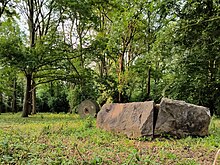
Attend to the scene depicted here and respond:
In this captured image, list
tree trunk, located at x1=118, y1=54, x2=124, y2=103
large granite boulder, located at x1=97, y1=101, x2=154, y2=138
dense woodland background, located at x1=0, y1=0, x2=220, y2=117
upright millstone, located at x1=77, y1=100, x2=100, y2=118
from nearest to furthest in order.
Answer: large granite boulder, located at x1=97, y1=101, x2=154, y2=138 < dense woodland background, located at x1=0, y1=0, x2=220, y2=117 < upright millstone, located at x1=77, y1=100, x2=100, y2=118 < tree trunk, located at x1=118, y1=54, x2=124, y2=103

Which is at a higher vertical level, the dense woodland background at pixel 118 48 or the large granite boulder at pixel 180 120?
the dense woodland background at pixel 118 48

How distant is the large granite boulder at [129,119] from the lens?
19.3ft

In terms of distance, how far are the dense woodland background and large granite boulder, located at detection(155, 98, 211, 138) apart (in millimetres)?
2965

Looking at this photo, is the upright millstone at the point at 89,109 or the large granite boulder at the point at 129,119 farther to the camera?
A: the upright millstone at the point at 89,109

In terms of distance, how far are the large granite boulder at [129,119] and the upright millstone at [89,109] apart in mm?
4530

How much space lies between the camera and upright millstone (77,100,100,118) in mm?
11969

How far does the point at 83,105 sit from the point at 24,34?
6118mm

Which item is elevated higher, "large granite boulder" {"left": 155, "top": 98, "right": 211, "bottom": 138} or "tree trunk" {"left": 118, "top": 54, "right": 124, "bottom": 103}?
"tree trunk" {"left": 118, "top": 54, "right": 124, "bottom": 103}

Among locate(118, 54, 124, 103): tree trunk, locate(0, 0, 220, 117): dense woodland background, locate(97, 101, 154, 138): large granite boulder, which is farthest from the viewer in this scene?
locate(118, 54, 124, 103): tree trunk

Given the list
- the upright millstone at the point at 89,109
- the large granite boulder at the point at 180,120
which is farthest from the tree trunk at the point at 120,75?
the large granite boulder at the point at 180,120

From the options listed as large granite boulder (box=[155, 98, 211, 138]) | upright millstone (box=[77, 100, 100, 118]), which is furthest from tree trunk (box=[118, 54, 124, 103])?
large granite boulder (box=[155, 98, 211, 138])

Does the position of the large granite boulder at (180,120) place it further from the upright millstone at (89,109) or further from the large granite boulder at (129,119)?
the upright millstone at (89,109)

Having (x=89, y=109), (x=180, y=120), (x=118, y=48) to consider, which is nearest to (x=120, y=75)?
(x=118, y=48)

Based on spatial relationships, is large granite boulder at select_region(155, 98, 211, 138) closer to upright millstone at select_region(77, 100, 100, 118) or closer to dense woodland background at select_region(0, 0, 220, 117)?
dense woodland background at select_region(0, 0, 220, 117)
